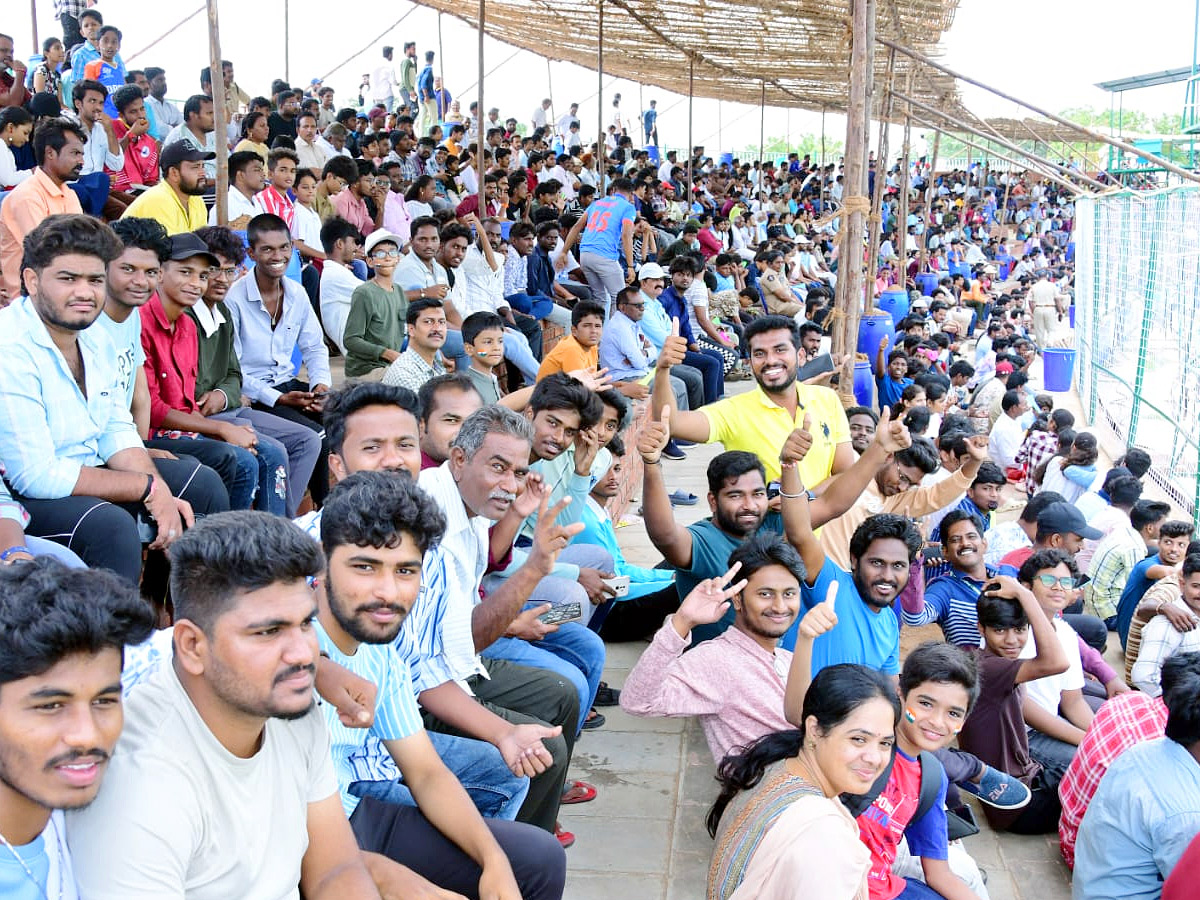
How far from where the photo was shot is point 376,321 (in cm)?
592

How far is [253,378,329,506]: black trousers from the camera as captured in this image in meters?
4.87

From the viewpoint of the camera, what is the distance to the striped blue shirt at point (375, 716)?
2.41m

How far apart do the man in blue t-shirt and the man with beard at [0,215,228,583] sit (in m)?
6.52

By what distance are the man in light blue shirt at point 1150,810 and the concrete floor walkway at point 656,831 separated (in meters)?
0.50

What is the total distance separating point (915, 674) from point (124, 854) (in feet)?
7.49

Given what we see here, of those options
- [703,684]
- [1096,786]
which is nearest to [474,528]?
[703,684]

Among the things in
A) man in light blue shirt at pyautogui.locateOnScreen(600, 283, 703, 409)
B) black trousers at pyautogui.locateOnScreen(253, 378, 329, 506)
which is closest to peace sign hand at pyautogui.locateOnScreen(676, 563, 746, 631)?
black trousers at pyautogui.locateOnScreen(253, 378, 329, 506)

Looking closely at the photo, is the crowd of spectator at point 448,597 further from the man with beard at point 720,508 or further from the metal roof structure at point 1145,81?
the metal roof structure at point 1145,81

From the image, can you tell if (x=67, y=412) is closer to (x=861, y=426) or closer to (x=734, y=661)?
Answer: (x=734, y=661)

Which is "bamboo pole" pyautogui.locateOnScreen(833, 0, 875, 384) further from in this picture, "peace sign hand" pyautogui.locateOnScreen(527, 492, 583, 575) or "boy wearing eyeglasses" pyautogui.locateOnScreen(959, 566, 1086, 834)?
"peace sign hand" pyautogui.locateOnScreen(527, 492, 583, 575)

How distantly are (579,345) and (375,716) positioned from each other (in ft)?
15.2

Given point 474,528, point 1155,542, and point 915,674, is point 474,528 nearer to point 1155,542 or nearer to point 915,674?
point 915,674

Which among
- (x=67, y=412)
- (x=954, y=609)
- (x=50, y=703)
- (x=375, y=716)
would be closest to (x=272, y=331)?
(x=67, y=412)

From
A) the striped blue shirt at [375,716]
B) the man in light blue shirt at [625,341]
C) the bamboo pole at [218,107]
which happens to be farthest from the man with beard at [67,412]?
the man in light blue shirt at [625,341]
